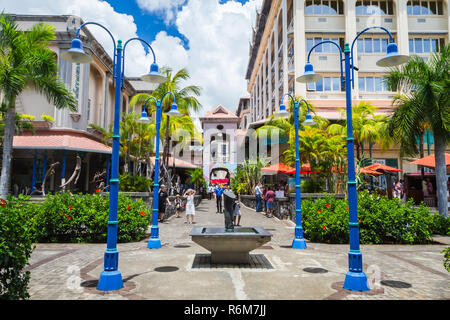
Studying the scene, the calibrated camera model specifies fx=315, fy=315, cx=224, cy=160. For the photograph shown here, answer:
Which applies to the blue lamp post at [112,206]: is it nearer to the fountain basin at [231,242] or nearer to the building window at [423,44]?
the fountain basin at [231,242]

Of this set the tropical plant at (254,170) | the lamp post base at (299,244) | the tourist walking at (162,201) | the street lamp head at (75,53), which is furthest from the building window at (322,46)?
the street lamp head at (75,53)

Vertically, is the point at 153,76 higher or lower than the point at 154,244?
higher

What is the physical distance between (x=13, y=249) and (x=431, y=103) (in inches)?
571

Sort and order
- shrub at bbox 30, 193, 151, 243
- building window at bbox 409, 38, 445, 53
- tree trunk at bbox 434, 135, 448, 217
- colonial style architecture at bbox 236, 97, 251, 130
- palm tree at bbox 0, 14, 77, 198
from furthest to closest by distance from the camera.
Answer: colonial style architecture at bbox 236, 97, 251, 130
building window at bbox 409, 38, 445, 53
palm tree at bbox 0, 14, 77, 198
tree trunk at bbox 434, 135, 448, 217
shrub at bbox 30, 193, 151, 243

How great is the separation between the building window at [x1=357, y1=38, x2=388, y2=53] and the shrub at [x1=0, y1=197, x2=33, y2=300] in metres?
31.6

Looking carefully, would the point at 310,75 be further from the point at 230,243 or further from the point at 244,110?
the point at 244,110

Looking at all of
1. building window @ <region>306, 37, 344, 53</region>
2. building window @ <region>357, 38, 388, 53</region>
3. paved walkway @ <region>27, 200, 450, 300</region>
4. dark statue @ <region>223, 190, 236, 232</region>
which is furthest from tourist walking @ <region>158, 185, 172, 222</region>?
building window @ <region>357, 38, 388, 53</region>

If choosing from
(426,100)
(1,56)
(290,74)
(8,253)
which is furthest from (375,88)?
(8,253)

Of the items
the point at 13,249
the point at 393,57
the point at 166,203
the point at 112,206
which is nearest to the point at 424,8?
the point at 166,203

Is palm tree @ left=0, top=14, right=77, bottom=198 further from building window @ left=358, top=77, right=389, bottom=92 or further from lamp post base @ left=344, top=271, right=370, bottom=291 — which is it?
building window @ left=358, top=77, right=389, bottom=92

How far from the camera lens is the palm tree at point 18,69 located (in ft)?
44.6

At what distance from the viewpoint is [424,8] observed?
30.7m

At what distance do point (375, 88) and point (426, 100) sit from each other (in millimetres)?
18370

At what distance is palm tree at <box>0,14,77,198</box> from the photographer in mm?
13586
